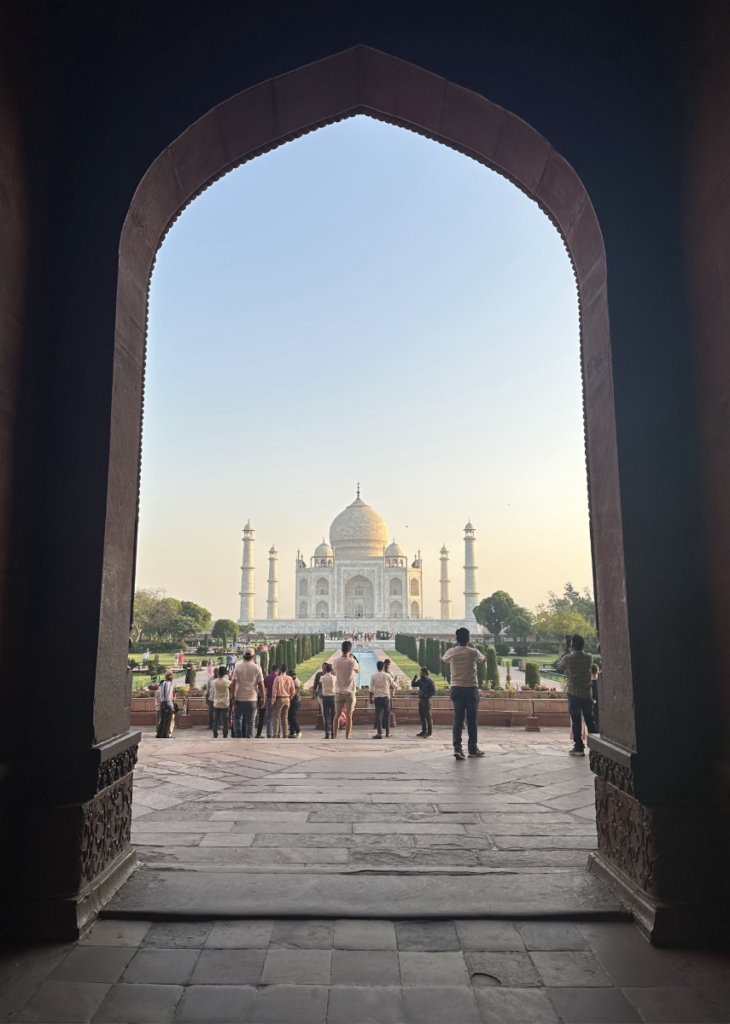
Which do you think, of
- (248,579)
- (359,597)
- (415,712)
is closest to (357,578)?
(359,597)

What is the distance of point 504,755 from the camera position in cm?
499

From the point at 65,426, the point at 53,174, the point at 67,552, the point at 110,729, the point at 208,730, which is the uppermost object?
the point at 53,174

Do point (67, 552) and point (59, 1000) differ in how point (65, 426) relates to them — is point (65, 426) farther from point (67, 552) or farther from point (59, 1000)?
point (59, 1000)

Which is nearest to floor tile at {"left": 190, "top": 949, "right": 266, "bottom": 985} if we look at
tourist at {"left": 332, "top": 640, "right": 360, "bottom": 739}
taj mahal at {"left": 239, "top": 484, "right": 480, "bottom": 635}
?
tourist at {"left": 332, "top": 640, "right": 360, "bottom": 739}

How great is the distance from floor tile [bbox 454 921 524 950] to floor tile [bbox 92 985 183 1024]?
2.64 ft

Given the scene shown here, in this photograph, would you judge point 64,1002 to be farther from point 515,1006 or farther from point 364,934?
point 515,1006

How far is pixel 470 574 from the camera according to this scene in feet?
148

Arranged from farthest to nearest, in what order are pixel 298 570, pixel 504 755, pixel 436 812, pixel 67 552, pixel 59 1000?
1. pixel 298 570
2. pixel 504 755
3. pixel 436 812
4. pixel 67 552
5. pixel 59 1000

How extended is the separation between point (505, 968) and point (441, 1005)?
256 mm

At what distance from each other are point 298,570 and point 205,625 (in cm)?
1825

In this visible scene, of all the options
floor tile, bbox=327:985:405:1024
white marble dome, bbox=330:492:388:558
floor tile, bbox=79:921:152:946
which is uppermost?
white marble dome, bbox=330:492:388:558

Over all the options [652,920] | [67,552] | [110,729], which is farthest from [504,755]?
[67,552]

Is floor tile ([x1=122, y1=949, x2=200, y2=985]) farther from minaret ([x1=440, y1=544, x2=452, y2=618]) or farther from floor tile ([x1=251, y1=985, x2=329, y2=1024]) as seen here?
minaret ([x1=440, y1=544, x2=452, y2=618])

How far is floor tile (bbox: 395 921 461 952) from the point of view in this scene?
195 cm
